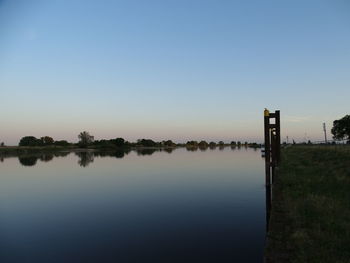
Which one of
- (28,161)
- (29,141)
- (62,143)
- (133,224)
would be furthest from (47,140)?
(133,224)

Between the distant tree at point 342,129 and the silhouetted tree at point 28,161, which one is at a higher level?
the distant tree at point 342,129

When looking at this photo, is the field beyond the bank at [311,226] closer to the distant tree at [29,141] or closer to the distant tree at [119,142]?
the distant tree at [119,142]

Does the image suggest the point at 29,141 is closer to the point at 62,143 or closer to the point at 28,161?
the point at 62,143

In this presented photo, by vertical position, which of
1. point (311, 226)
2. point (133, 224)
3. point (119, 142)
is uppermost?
point (119, 142)

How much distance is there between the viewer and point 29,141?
580 ft

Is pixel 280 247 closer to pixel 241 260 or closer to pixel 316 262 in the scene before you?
pixel 316 262

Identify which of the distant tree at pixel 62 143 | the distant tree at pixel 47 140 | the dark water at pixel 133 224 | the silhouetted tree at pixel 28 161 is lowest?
the dark water at pixel 133 224

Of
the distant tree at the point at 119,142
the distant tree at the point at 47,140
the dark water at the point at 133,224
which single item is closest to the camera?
the dark water at the point at 133,224

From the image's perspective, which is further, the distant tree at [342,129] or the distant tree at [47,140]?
the distant tree at [47,140]

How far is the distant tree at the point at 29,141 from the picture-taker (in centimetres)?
17588

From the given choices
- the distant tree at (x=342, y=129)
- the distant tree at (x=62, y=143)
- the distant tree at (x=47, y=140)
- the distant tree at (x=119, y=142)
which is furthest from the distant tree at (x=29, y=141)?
the distant tree at (x=342, y=129)

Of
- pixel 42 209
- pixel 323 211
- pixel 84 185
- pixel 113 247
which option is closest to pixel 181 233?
pixel 113 247

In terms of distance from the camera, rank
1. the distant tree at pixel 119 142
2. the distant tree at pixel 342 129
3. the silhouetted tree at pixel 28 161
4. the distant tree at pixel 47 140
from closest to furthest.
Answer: the silhouetted tree at pixel 28 161 → the distant tree at pixel 342 129 → the distant tree at pixel 47 140 → the distant tree at pixel 119 142

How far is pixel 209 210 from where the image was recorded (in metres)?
21.6
